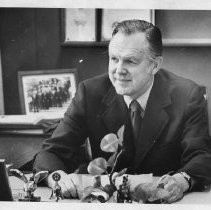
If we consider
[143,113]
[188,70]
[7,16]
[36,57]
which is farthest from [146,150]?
[7,16]

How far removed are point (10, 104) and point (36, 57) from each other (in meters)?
0.12

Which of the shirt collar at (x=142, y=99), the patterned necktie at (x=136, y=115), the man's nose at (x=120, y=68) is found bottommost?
the patterned necktie at (x=136, y=115)

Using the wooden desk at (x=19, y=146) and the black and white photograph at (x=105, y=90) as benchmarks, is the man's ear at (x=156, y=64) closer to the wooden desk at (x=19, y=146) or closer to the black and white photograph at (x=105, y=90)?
A: the black and white photograph at (x=105, y=90)

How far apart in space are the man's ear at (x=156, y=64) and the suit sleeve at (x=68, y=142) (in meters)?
0.16

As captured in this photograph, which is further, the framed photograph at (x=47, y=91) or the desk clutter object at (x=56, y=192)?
the framed photograph at (x=47, y=91)

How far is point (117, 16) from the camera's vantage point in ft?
2.89

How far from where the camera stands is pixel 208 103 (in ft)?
2.91

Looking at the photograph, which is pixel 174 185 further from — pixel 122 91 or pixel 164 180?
pixel 122 91

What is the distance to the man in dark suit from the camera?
2.83 feet

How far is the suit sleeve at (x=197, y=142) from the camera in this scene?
831 mm

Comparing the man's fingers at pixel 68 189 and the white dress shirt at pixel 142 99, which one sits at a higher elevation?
the white dress shirt at pixel 142 99

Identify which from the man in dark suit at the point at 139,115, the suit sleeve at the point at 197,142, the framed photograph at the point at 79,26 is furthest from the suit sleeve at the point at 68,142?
the suit sleeve at the point at 197,142

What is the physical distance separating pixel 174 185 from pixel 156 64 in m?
0.26

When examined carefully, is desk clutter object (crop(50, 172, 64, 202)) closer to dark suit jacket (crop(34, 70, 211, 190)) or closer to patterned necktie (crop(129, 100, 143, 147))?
dark suit jacket (crop(34, 70, 211, 190))
